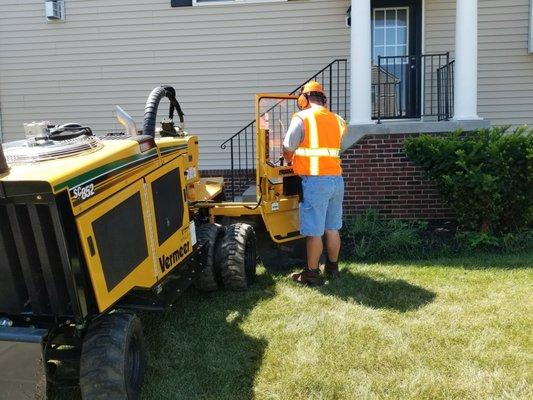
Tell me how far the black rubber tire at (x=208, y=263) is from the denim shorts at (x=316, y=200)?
895mm

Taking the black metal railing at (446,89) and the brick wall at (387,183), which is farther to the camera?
the black metal railing at (446,89)

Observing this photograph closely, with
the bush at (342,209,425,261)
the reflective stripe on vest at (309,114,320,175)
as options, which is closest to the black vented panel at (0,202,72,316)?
the reflective stripe on vest at (309,114,320,175)

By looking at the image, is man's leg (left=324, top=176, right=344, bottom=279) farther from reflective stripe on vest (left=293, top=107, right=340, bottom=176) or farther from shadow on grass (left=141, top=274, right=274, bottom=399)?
shadow on grass (left=141, top=274, right=274, bottom=399)

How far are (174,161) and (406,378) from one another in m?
2.27

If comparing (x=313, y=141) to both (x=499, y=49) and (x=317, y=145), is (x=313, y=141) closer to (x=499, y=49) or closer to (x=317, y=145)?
(x=317, y=145)

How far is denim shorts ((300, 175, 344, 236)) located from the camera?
536cm

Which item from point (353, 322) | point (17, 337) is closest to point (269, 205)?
point (353, 322)

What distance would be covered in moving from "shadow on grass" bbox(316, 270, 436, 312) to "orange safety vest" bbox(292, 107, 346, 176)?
3.61ft

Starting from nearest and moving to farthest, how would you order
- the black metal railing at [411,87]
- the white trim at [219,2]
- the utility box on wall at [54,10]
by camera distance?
1. the black metal railing at [411,87]
2. the white trim at [219,2]
3. the utility box on wall at [54,10]

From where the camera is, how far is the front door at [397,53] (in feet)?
29.1

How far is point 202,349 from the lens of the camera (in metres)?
4.06

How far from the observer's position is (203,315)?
470 centimetres

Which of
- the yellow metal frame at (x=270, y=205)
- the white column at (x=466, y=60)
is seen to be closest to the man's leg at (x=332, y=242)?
the yellow metal frame at (x=270, y=205)

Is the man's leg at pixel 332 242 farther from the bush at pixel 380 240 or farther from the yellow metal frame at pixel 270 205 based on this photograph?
the bush at pixel 380 240
